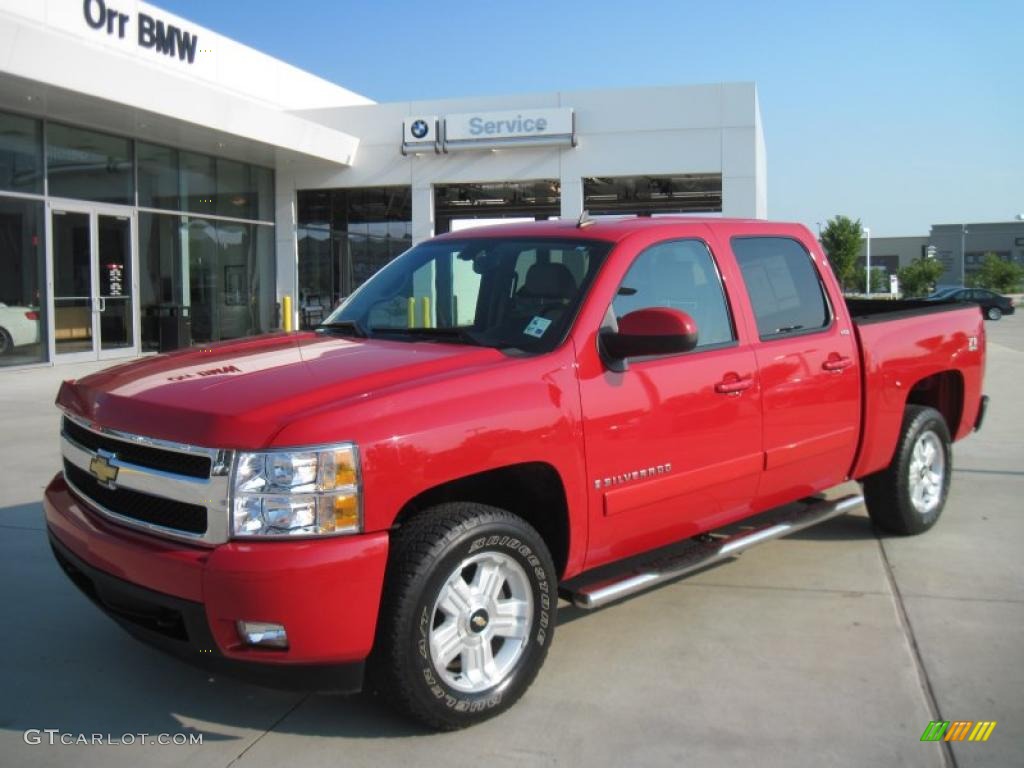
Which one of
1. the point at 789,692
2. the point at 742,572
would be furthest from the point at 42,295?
the point at 789,692

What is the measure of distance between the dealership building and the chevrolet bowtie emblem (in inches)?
449

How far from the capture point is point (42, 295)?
619 inches

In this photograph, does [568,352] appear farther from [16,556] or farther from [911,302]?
[911,302]

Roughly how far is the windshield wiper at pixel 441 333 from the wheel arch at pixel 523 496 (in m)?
0.59

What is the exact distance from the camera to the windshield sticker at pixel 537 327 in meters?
3.82

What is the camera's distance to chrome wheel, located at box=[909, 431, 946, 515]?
570cm

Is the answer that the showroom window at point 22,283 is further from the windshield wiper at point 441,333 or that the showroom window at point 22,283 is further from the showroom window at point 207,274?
the windshield wiper at point 441,333

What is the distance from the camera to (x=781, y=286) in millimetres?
4898

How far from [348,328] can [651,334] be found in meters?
1.61

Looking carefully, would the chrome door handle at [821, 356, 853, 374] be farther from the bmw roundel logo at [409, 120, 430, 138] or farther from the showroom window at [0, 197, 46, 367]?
the bmw roundel logo at [409, 120, 430, 138]

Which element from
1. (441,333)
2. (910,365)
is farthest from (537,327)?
(910,365)

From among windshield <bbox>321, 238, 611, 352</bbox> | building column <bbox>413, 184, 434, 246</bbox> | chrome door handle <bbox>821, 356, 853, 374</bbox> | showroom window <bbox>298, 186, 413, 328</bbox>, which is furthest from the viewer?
showroom window <bbox>298, 186, 413, 328</bbox>

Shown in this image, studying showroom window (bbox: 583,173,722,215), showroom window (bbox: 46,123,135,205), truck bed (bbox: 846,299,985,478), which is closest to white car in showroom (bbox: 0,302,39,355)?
showroom window (bbox: 46,123,135,205)

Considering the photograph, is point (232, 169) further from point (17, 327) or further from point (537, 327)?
point (537, 327)
